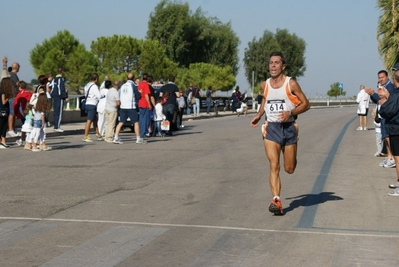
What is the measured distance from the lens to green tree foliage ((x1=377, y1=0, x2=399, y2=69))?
32.3 m

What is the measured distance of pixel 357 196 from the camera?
11797 mm

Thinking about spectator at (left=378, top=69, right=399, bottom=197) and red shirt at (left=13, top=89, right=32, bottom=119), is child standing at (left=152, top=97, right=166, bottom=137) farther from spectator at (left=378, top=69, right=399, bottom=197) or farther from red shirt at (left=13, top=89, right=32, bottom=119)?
spectator at (left=378, top=69, right=399, bottom=197)

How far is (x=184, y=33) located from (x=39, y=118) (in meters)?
72.7

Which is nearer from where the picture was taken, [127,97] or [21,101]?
[21,101]

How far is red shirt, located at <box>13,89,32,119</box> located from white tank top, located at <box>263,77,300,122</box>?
40.2 feet

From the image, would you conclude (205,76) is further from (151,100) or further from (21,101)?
(21,101)

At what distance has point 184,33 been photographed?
90562mm

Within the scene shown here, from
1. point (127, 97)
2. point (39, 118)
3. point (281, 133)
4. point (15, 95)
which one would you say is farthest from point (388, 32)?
point (281, 133)

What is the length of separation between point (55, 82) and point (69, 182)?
1317 cm

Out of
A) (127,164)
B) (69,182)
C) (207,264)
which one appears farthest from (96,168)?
(207,264)

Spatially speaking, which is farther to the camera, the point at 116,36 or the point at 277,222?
the point at 116,36

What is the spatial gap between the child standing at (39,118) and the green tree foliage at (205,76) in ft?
213

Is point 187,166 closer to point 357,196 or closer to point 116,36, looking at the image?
point 357,196

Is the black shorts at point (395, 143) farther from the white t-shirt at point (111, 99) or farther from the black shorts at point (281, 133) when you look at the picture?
the white t-shirt at point (111, 99)
